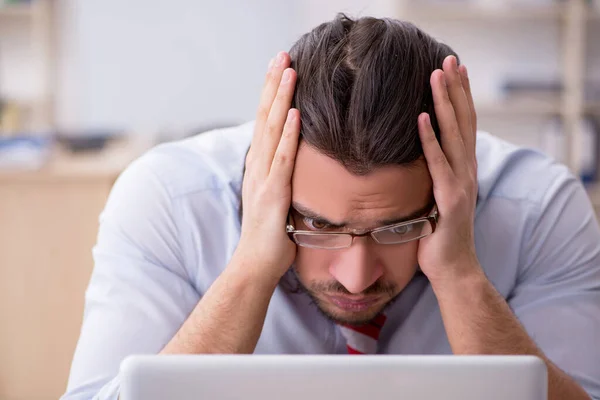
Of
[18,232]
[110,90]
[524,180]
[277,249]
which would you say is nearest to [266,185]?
[277,249]

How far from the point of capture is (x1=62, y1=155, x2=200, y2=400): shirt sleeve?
A: 1238 mm

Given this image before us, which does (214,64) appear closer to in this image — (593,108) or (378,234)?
(593,108)

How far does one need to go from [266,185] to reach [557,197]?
0.56 metres

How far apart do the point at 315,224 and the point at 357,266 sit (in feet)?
0.29

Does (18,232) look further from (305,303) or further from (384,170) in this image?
(384,170)

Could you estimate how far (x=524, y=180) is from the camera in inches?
57.1

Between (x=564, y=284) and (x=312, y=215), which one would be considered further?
(x=564, y=284)

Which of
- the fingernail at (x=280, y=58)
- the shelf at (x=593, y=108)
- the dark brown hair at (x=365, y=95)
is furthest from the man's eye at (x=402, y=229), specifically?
the shelf at (x=593, y=108)

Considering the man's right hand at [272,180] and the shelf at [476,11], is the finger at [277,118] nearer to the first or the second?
the man's right hand at [272,180]

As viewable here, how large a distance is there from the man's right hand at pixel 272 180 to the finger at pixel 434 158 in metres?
0.19

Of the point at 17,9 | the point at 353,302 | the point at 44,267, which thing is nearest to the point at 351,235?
the point at 353,302

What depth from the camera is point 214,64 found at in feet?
14.9

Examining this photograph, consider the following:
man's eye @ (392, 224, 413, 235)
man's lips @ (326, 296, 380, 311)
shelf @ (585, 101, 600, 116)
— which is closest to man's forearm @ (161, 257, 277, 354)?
man's lips @ (326, 296, 380, 311)

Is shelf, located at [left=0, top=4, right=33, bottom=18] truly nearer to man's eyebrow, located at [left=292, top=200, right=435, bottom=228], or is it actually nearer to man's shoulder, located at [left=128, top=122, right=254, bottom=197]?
man's shoulder, located at [left=128, top=122, right=254, bottom=197]
